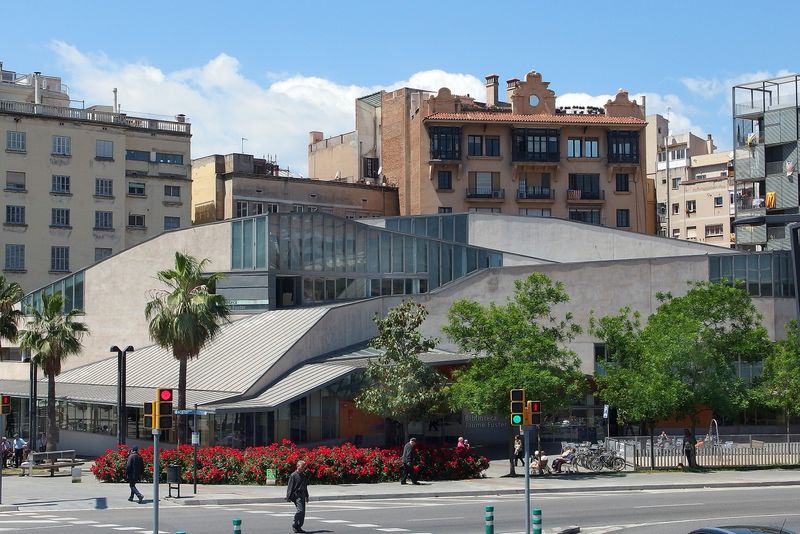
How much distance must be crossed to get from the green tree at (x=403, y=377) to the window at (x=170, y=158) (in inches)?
2291

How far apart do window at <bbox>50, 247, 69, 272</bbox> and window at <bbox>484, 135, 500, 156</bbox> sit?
37.6 meters

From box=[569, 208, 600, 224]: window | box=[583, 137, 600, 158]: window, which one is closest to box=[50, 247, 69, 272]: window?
box=[569, 208, 600, 224]: window

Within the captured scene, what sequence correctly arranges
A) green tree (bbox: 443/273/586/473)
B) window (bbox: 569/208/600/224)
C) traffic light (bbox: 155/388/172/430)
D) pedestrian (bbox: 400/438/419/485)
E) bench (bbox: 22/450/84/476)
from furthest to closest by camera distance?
window (bbox: 569/208/600/224) < bench (bbox: 22/450/84/476) < green tree (bbox: 443/273/586/473) < pedestrian (bbox: 400/438/419/485) < traffic light (bbox: 155/388/172/430)

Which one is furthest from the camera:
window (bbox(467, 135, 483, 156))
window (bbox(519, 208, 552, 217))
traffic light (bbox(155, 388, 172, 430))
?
window (bbox(519, 208, 552, 217))

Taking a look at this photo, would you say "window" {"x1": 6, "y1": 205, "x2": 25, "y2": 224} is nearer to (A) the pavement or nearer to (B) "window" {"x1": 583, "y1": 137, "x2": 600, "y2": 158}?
(A) the pavement

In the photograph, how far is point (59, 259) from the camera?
Result: 95062 mm

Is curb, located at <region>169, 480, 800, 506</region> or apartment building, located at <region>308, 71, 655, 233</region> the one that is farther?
apartment building, located at <region>308, 71, 655, 233</region>

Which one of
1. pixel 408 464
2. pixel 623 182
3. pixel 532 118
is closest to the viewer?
pixel 408 464

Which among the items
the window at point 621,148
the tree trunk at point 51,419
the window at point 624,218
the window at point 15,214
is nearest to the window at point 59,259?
the window at point 15,214

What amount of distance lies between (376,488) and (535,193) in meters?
71.3

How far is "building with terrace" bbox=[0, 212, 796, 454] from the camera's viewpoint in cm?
5269

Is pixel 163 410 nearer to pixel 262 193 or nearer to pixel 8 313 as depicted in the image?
pixel 8 313

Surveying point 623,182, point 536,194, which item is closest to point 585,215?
point 623,182

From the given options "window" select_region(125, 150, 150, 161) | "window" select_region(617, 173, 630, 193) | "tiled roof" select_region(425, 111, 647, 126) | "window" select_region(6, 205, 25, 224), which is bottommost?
"window" select_region(6, 205, 25, 224)
